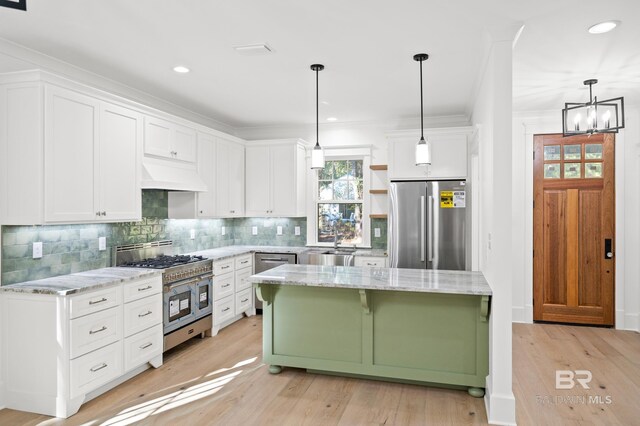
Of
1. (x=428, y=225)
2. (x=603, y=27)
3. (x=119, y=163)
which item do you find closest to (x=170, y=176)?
(x=119, y=163)

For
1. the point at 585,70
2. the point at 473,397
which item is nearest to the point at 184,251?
the point at 473,397

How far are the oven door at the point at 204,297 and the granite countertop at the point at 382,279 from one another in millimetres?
1136

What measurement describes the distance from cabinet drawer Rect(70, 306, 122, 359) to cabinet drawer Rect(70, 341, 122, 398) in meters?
0.05

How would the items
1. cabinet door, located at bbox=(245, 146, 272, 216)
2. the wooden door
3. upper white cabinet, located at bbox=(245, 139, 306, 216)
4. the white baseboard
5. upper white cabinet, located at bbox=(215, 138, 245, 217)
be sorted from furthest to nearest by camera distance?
cabinet door, located at bbox=(245, 146, 272, 216) < upper white cabinet, located at bbox=(245, 139, 306, 216) < upper white cabinet, located at bbox=(215, 138, 245, 217) < the wooden door < the white baseboard

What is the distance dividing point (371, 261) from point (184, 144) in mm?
2638

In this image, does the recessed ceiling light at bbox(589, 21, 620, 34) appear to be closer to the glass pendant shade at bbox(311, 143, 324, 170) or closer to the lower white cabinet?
the glass pendant shade at bbox(311, 143, 324, 170)

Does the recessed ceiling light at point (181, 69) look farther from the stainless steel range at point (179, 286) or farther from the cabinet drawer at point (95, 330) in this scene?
the cabinet drawer at point (95, 330)

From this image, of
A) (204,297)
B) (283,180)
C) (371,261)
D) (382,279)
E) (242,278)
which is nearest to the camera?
(382,279)

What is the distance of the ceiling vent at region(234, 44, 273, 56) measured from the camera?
121 inches

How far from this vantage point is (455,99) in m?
4.59

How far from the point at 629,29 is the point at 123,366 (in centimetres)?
454

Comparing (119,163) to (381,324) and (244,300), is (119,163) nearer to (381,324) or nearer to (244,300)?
(244,300)

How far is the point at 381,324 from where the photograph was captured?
3.27 metres

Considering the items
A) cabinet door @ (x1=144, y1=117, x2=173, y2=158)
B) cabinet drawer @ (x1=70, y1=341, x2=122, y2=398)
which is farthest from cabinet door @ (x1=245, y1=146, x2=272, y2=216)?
cabinet drawer @ (x1=70, y1=341, x2=122, y2=398)
